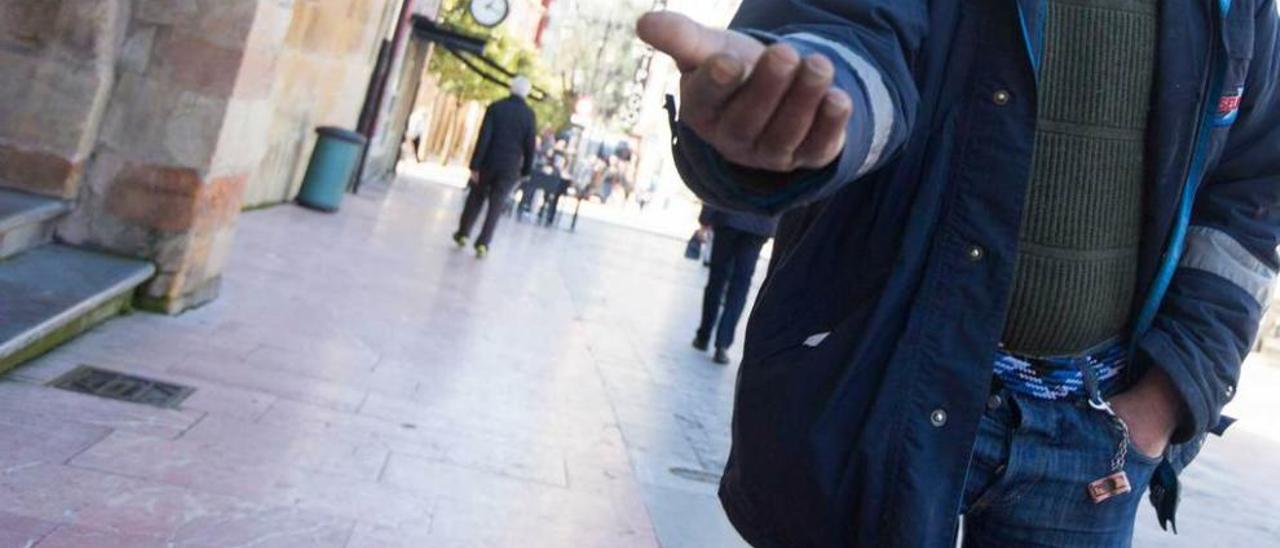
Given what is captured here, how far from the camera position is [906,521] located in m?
→ 1.84

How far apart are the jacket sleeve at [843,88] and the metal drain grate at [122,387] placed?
13.1ft

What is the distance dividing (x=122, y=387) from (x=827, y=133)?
4.56m

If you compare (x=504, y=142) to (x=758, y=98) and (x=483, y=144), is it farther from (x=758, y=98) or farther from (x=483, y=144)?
(x=758, y=98)

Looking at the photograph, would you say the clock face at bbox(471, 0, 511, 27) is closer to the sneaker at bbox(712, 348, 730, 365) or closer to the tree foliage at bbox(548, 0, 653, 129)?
the sneaker at bbox(712, 348, 730, 365)

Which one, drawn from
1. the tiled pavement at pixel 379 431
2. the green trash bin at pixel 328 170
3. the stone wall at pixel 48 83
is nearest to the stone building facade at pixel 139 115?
the stone wall at pixel 48 83

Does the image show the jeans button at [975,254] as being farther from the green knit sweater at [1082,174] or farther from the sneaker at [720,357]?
the sneaker at [720,357]

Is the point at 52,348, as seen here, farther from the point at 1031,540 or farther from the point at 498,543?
the point at 1031,540

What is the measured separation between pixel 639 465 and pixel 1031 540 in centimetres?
406

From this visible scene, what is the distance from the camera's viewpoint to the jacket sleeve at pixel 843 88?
1.45 metres

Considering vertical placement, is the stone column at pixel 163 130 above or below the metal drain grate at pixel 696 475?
above

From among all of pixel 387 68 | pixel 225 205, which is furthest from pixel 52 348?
pixel 387 68

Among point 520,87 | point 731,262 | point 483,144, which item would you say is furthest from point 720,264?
point 520,87

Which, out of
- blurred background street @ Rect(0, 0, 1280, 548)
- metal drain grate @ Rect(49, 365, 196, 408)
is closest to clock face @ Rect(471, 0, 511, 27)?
blurred background street @ Rect(0, 0, 1280, 548)

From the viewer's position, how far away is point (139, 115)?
6.81 metres
